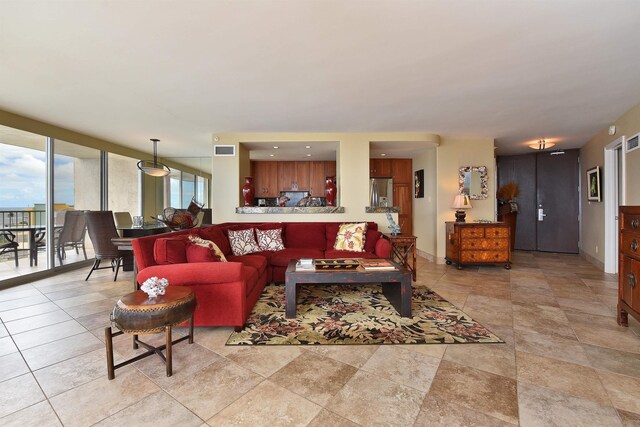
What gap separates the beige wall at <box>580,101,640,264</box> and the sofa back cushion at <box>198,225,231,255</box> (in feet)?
18.1

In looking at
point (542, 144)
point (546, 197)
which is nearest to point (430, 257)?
point (542, 144)

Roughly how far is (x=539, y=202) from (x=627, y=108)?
10.7 ft

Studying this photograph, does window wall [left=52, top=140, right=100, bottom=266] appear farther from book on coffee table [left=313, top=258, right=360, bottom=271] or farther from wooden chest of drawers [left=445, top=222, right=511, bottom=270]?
wooden chest of drawers [left=445, top=222, right=511, bottom=270]

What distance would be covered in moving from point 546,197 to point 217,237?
7.23 meters

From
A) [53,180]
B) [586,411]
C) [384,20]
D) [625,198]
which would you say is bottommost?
[586,411]

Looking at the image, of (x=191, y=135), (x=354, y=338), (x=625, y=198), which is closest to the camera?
(x=354, y=338)

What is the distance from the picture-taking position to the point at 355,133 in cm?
489

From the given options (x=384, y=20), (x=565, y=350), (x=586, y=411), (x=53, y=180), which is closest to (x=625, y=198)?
(x=565, y=350)

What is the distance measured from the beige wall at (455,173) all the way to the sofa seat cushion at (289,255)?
9.13ft

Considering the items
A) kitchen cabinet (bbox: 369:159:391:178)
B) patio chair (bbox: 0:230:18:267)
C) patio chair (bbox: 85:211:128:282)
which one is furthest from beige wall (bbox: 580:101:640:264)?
patio chair (bbox: 0:230:18:267)

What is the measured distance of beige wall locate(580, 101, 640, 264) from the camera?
3748mm

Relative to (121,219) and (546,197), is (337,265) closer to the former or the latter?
(121,219)

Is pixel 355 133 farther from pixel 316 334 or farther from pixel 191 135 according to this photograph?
pixel 316 334

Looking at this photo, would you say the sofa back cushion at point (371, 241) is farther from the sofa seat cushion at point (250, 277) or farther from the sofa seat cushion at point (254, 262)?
the sofa seat cushion at point (250, 277)
